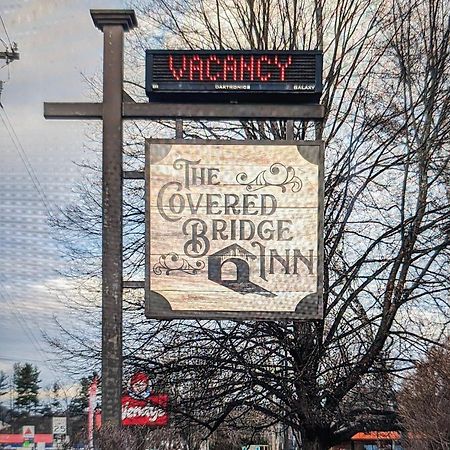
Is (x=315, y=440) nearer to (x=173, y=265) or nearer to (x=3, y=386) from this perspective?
(x=173, y=265)

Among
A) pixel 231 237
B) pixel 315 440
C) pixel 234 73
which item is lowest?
pixel 315 440

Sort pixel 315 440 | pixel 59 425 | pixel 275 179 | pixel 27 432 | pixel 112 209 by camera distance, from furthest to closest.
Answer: pixel 27 432, pixel 59 425, pixel 315 440, pixel 275 179, pixel 112 209

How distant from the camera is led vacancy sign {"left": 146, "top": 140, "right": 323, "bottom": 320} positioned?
10.1m

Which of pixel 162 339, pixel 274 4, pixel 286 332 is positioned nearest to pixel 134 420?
pixel 162 339

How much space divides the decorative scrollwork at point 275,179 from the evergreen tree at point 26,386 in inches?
394

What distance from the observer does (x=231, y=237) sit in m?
10.1

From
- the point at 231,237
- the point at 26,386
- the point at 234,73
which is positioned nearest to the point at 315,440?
the point at 231,237

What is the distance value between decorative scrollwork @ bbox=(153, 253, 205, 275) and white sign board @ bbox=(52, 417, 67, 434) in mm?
13414

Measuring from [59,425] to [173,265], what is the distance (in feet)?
47.8

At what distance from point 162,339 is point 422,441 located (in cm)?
601

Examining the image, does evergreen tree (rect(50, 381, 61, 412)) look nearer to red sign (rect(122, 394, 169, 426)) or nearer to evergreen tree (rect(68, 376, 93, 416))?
evergreen tree (rect(68, 376, 93, 416))

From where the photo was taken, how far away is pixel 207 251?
33.2 feet

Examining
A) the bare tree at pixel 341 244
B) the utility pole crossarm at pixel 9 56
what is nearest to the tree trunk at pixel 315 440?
the bare tree at pixel 341 244

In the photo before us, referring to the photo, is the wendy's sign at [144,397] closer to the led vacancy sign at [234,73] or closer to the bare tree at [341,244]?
the bare tree at [341,244]
